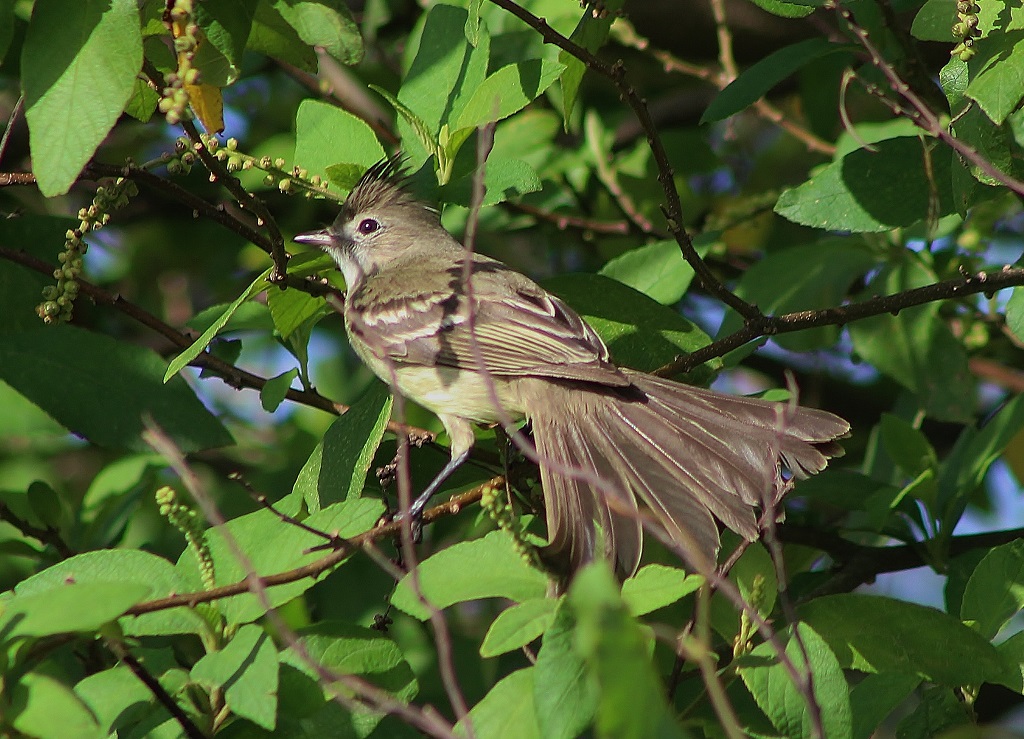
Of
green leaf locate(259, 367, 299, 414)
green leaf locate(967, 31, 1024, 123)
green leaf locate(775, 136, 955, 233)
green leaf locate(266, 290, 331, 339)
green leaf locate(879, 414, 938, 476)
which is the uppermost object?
green leaf locate(967, 31, 1024, 123)

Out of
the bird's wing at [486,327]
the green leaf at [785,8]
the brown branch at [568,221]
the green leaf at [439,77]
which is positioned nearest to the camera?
the green leaf at [785,8]

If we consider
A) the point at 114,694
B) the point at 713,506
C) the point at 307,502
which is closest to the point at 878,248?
the point at 713,506

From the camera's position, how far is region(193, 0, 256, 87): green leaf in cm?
309

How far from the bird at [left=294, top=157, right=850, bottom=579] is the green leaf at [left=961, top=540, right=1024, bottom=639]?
1.67ft

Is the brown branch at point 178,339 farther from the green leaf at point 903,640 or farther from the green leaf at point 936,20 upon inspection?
the green leaf at point 936,20

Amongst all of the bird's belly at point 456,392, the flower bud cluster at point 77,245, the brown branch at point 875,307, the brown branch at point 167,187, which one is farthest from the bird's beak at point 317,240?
the brown branch at point 875,307

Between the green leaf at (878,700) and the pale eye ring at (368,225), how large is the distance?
2.82 meters

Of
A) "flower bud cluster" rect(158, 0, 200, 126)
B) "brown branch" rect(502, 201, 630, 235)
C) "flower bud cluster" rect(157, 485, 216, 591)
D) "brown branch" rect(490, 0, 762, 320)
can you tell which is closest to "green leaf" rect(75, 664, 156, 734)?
"flower bud cluster" rect(157, 485, 216, 591)

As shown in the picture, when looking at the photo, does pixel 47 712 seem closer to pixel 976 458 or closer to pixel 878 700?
pixel 878 700

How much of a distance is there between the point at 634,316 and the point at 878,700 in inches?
59.6

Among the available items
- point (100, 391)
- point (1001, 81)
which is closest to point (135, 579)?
point (100, 391)

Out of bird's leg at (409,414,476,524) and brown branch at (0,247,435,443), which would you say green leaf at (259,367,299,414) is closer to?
brown branch at (0,247,435,443)

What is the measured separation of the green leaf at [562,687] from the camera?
219cm

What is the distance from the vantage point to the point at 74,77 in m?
2.69
